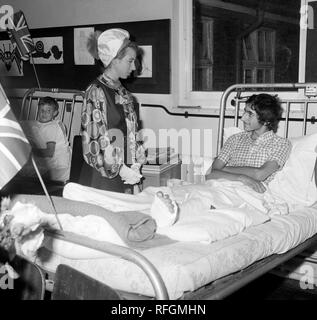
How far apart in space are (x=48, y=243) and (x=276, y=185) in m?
1.68

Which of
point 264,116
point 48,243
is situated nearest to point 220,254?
point 48,243

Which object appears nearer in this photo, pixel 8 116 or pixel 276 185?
pixel 8 116

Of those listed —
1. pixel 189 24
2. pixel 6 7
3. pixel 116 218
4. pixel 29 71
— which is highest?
pixel 6 7

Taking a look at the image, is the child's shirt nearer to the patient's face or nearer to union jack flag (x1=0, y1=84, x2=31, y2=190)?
the patient's face

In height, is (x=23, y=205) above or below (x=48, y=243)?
above

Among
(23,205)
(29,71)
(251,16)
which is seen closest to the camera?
(23,205)

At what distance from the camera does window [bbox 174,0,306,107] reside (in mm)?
3869

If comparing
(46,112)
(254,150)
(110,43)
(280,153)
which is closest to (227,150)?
(254,150)

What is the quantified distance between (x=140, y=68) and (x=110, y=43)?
1282 millimetres

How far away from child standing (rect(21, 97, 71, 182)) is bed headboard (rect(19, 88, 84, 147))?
139mm

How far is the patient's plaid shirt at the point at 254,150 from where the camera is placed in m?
3.23

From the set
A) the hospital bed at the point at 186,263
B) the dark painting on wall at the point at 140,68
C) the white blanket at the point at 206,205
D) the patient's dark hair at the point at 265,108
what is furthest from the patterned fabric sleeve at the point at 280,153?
the dark painting on wall at the point at 140,68

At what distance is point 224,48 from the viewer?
4.20m

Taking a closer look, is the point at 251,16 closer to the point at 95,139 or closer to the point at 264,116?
the point at 264,116
